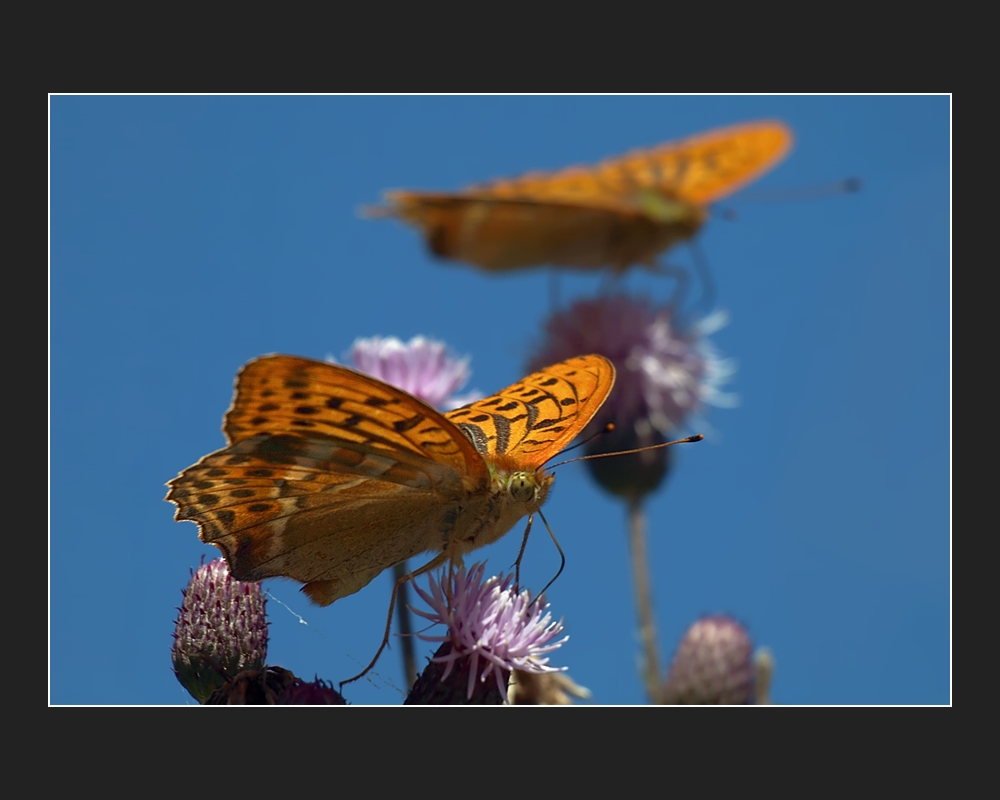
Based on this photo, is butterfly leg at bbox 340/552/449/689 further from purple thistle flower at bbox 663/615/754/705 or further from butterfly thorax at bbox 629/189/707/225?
butterfly thorax at bbox 629/189/707/225

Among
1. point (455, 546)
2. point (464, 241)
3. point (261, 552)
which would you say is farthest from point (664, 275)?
point (261, 552)

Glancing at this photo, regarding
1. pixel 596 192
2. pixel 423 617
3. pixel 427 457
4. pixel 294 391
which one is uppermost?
pixel 596 192

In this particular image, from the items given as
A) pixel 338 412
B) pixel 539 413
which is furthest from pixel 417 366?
pixel 338 412

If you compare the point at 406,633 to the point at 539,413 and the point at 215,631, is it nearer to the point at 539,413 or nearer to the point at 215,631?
the point at 215,631

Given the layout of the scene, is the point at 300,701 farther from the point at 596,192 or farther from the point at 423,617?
the point at 596,192

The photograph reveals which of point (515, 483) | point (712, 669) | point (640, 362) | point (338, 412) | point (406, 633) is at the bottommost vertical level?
point (712, 669)
